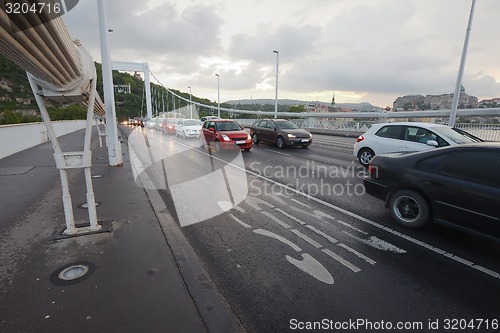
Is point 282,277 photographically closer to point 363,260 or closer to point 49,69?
point 363,260

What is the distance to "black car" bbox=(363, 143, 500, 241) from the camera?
3436 mm

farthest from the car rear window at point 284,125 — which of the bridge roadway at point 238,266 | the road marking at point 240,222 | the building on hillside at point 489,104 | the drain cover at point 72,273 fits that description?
the building on hillside at point 489,104

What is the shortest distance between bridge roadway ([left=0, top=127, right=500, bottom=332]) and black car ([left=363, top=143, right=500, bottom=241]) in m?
0.35

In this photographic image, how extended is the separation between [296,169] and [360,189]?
104 inches

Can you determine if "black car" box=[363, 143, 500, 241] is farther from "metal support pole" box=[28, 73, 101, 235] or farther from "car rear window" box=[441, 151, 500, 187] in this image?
"metal support pole" box=[28, 73, 101, 235]

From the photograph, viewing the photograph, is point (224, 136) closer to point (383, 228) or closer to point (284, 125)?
point (284, 125)

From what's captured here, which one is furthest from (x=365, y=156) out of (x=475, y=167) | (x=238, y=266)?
(x=238, y=266)

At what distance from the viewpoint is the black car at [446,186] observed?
11.3ft

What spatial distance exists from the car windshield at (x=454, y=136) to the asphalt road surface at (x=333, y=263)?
121 inches

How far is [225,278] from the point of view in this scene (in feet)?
10.3

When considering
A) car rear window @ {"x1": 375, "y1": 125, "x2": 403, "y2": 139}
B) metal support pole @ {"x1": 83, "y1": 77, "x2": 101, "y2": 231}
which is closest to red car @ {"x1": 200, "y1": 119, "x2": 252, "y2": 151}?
car rear window @ {"x1": 375, "y1": 125, "x2": 403, "y2": 139}

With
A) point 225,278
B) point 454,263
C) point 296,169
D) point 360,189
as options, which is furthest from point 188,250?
point 296,169

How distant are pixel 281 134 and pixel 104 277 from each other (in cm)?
1163

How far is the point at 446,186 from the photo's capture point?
386cm
